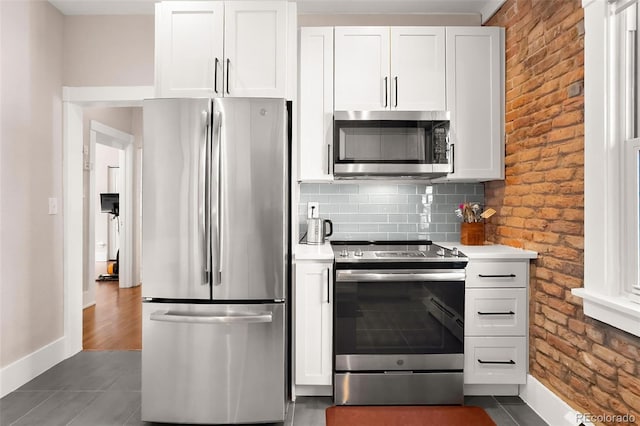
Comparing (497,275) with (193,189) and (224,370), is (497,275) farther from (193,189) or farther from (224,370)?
(193,189)

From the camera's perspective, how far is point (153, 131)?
7.46ft

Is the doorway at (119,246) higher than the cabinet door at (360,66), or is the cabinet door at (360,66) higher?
the cabinet door at (360,66)

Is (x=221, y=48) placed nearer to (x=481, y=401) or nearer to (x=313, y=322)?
(x=313, y=322)

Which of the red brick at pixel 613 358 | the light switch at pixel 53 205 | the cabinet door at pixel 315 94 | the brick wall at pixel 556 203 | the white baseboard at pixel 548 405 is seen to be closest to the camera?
the red brick at pixel 613 358

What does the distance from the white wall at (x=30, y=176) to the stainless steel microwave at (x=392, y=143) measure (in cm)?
215

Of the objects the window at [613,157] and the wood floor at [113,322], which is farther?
the wood floor at [113,322]

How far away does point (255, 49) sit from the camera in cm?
255

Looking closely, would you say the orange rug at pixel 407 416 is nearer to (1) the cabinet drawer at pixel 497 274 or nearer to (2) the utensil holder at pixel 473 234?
(1) the cabinet drawer at pixel 497 274

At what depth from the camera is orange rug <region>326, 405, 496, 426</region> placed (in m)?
2.31

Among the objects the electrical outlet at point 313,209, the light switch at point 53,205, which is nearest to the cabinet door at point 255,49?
the electrical outlet at point 313,209

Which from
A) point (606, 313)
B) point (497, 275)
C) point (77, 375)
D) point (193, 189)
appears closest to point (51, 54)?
point (193, 189)

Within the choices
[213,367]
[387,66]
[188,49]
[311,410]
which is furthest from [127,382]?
[387,66]

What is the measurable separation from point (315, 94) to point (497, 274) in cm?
169

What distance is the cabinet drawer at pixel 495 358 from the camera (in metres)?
2.57
